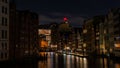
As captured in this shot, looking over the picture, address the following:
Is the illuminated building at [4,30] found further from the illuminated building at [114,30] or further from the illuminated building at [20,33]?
the illuminated building at [114,30]

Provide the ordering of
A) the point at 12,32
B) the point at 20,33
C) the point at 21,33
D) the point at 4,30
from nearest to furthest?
the point at 4,30 < the point at 12,32 < the point at 20,33 < the point at 21,33

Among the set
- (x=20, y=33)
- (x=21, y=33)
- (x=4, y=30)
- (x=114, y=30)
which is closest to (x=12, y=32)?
(x=4, y=30)

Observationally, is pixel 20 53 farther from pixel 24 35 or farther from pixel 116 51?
pixel 116 51

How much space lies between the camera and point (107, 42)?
198 meters

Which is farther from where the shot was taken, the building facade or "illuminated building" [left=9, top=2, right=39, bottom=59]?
the building facade

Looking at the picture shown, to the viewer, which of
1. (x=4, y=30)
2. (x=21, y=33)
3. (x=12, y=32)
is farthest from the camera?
(x=21, y=33)

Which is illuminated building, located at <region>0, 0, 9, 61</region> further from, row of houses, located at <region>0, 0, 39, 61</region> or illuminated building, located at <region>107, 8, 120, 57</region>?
illuminated building, located at <region>107, 8, 120, 57</region>

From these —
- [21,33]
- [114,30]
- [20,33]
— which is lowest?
[20,33]

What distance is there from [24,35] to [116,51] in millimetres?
51099

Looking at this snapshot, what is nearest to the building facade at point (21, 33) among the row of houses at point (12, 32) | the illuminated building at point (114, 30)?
the row of houses at point (12, 32)

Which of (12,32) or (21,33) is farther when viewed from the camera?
(21,33)

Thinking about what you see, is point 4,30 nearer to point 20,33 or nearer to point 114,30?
point 20,33

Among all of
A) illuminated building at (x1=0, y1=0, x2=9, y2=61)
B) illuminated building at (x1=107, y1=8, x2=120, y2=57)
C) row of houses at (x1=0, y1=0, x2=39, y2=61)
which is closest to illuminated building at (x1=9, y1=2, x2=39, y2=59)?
row of houses at (x1=0, y1=0, x2=39, y2=61)

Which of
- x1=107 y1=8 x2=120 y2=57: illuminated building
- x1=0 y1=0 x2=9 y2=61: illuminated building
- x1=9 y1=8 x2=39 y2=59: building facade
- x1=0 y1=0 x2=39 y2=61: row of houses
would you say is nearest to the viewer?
x1=0 y1=0 x2=9 y2=61: illuminated building
